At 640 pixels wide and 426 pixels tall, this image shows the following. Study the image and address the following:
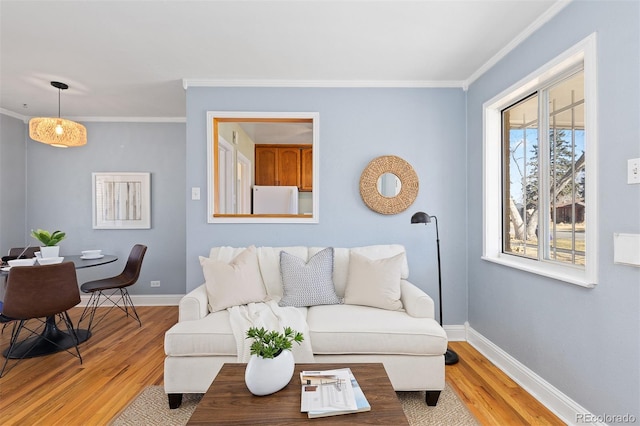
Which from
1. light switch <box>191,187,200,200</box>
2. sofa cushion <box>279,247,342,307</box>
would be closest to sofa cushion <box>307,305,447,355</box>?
sofa cushion <box>279,247,342,307</box>

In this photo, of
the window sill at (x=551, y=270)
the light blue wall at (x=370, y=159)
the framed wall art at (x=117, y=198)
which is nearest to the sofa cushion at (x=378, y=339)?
the window sill at (x=551, y=270)

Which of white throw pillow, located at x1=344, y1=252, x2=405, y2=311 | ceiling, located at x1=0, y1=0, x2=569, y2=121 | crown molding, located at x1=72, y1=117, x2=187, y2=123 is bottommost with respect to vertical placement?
white throw pillow, located at x1=344, y1=252, x2=405, y2=311

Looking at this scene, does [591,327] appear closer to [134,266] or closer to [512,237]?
[512,237]

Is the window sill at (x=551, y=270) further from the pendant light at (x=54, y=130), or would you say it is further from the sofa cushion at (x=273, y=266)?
the pendant light at (x=54, y=130)

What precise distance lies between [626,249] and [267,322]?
2004mm

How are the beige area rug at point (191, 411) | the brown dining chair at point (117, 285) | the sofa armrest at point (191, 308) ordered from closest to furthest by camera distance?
the beige area rug at point (191, 411), the sofa armrest at point (191, 308), the brown dining chair at point (117, 285)

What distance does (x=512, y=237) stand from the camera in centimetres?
265

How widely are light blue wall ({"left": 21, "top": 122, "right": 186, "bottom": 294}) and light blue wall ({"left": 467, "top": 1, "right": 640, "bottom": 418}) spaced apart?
13.0 ft

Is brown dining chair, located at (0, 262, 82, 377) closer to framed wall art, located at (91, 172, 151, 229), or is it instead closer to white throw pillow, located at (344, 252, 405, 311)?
framed wall art, located at (91, 172, 151, 229)

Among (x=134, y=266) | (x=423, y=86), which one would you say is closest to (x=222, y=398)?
(x=134, y=266)

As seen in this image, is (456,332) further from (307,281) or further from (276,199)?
(276,199)

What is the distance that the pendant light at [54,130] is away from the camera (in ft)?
10.1

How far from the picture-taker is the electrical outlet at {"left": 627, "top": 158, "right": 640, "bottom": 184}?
4.82 ft

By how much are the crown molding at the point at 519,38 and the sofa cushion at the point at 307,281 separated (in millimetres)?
2126
